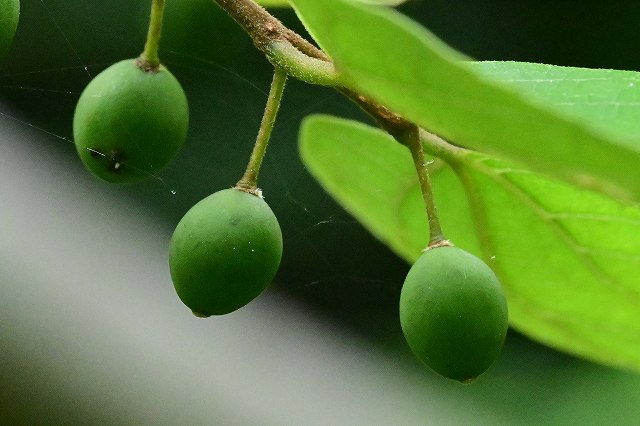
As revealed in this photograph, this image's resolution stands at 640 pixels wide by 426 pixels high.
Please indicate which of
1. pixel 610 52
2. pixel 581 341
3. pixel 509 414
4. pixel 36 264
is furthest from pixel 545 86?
pixel 610 52

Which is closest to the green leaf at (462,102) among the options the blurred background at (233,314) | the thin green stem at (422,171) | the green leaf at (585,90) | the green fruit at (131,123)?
the green leaf at (585,90)

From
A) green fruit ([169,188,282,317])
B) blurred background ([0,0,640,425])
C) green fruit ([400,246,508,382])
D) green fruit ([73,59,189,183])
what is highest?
blurred background ([0,0,640,425])

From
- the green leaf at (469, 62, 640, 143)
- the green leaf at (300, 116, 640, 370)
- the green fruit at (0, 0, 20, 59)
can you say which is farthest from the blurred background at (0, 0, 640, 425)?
the green leaf at (469, 62, 640, 143)

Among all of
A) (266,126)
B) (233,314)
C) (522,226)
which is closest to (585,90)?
(266,126)

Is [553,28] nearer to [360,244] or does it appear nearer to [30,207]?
[360,244]

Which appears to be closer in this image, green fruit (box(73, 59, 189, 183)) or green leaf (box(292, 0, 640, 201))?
green leaf (box(292, 0, 640, 201))

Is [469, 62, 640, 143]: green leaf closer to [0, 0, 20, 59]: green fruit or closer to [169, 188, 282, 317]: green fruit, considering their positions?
[169, 188, 282, 317]: green fruit

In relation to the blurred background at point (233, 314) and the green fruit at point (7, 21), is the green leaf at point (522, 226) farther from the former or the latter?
the blurred background at point (233, 314)
